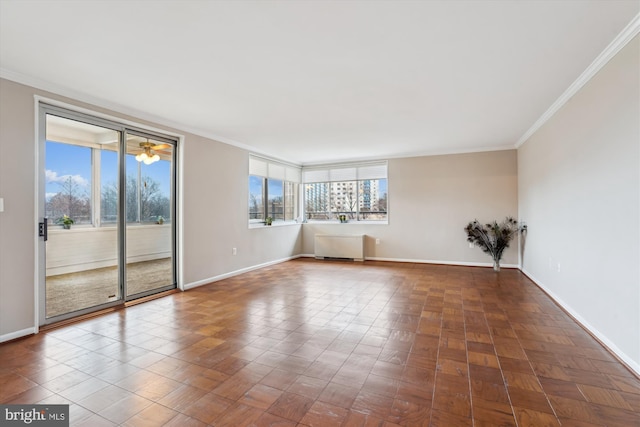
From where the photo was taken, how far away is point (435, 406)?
1.79 metres

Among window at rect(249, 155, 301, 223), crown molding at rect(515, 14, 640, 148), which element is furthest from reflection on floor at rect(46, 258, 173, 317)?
crown molding at rect(515, 14, 640, 148)

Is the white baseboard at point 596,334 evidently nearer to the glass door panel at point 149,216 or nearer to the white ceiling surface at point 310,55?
the white ceiling surface at point 310,55

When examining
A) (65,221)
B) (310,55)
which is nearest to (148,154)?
(65,221)

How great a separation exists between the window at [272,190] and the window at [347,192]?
→ 0.43 m

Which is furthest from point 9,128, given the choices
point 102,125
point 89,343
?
point 89,343

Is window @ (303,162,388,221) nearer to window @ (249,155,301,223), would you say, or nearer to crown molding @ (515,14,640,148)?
window @ (249,155,301,223)

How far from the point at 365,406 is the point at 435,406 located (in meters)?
0.42

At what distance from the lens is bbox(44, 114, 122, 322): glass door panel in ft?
10.4

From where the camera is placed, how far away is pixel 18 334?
281 cm

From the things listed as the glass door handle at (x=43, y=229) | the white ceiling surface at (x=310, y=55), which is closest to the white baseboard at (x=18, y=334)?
the glass door handle at (x=43, y=229)

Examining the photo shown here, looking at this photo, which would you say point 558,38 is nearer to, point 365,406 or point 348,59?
point 348,59

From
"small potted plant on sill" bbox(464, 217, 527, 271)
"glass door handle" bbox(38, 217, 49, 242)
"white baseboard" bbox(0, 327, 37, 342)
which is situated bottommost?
"white baseboard" bbox(0, 327, 37, 342)

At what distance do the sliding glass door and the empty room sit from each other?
24 mm

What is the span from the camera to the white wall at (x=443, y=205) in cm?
601
